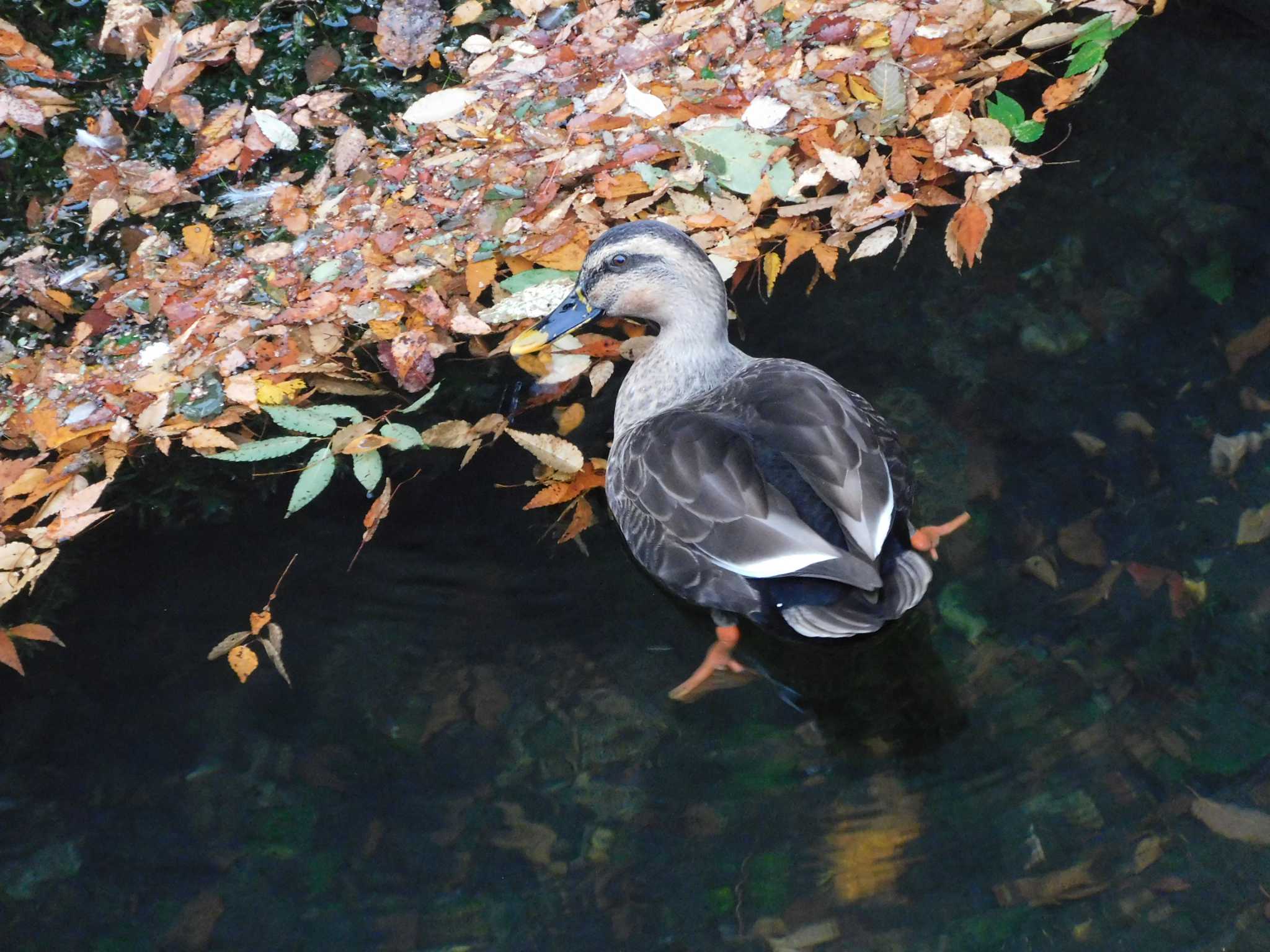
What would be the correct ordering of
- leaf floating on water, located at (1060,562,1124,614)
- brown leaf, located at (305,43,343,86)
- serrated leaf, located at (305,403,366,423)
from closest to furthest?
leaf floating on water, located at (1060,562,1124,614)
serrated leaf, located at (305,403,366,423)
brown leaf, located at (305,43,343,86)

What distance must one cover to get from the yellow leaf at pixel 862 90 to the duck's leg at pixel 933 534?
6.90ft

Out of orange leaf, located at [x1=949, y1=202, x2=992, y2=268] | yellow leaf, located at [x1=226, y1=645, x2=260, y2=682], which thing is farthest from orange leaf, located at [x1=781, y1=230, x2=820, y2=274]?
yellow leaf, located at [x1=226, y1=645, x2=260, y2=682]

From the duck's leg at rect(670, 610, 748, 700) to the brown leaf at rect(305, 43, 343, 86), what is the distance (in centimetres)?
340

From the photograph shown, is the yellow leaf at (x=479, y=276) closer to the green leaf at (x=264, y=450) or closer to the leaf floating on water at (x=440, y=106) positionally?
the green leaf at (x=264, y=450)

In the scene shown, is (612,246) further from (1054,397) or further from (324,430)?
(1054,397)

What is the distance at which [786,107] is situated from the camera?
4.71 metres

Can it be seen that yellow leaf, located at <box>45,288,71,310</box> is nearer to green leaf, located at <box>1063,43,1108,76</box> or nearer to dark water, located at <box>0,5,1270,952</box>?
dark water, located at <box>0,5,1270,952</box>

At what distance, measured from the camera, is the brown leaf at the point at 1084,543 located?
3.21 m

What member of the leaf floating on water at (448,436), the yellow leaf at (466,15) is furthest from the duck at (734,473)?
the yellow leaf at (466,15)

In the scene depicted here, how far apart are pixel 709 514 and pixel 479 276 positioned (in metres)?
1.78

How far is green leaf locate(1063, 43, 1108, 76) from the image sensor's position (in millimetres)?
4652

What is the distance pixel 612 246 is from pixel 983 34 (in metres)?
2.35

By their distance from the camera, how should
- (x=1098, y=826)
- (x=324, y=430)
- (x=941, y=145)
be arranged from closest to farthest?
(x=1098, y=826)
(x=324, y=430)
(x=941, y=145)

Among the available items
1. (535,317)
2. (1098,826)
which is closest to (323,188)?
(535,317)
